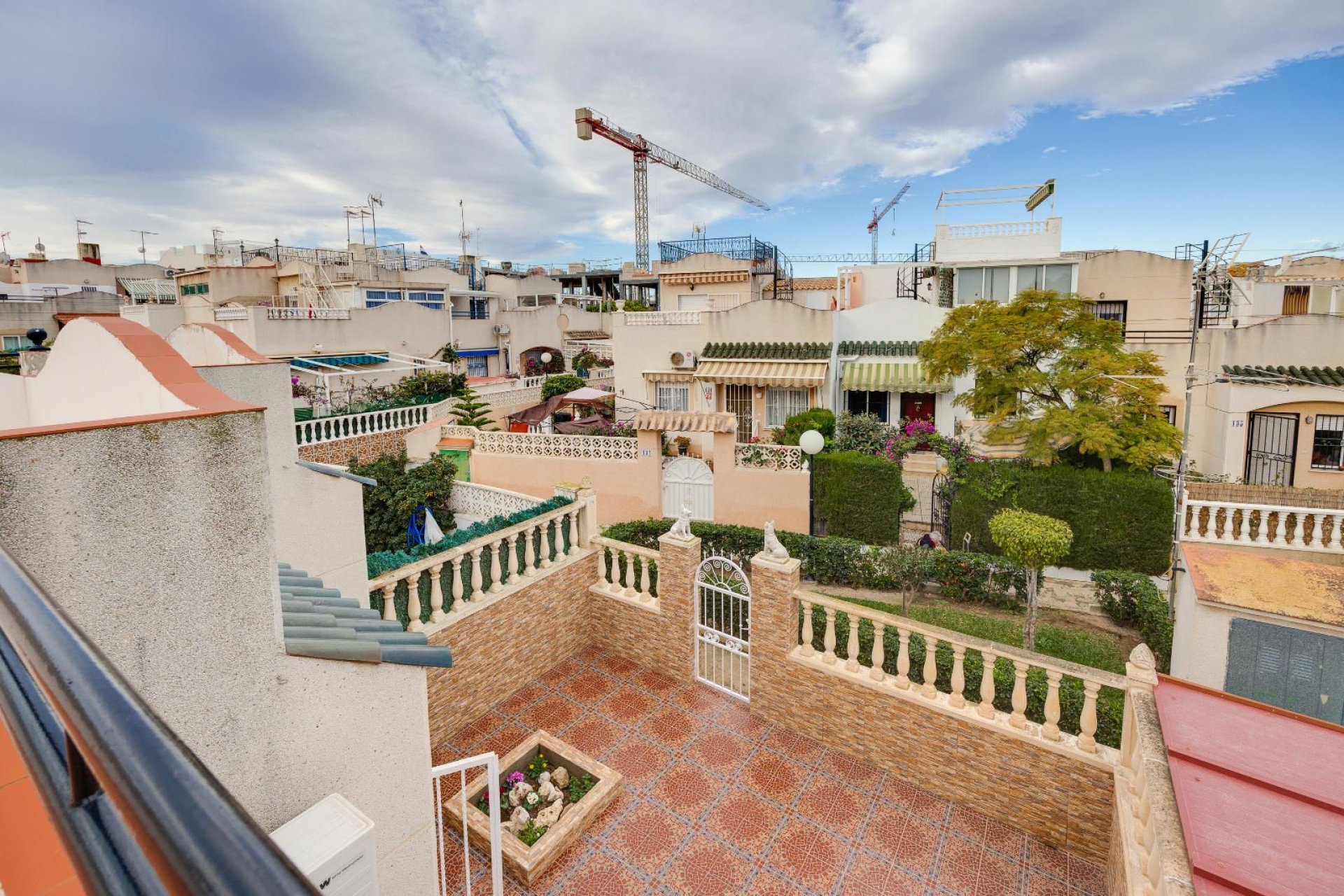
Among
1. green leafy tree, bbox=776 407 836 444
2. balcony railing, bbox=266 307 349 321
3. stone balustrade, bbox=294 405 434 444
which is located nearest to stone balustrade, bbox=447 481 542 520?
stone balustrade, bbox=294 405 434 444

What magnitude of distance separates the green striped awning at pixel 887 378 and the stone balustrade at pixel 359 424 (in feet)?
49.5

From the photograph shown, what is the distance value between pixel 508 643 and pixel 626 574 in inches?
90.7

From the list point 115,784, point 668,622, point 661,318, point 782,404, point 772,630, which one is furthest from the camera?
point 661,318

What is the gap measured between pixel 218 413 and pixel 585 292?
208 feet

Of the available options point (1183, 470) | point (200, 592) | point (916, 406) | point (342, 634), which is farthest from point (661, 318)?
point (200, 592)

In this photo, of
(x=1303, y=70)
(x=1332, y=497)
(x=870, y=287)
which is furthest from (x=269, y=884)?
(x=870, y=287)

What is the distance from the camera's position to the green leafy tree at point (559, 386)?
91.4ft

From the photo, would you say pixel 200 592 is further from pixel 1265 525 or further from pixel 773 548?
pixel 1265 525

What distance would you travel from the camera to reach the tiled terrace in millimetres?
6609

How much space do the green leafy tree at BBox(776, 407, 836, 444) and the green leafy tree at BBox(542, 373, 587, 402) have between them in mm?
10199

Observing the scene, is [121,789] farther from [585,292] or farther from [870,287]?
[585,292]

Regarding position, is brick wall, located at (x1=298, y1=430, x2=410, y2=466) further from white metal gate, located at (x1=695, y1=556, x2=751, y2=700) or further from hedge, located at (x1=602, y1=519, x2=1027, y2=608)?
white metal gate, located at (x1=695, y1=556, x2=751, y2=700)

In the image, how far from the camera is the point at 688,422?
55.7 ft

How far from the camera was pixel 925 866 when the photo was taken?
675cm
